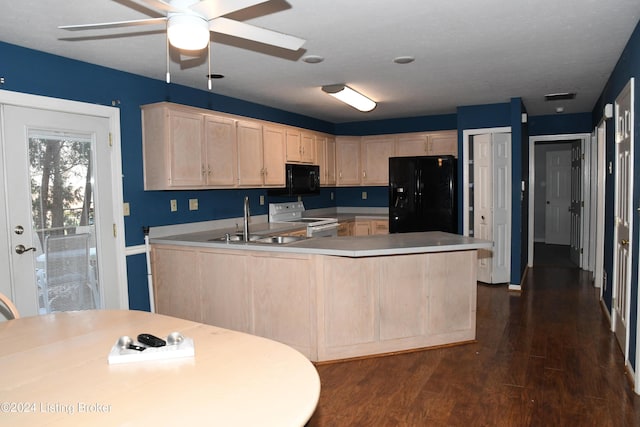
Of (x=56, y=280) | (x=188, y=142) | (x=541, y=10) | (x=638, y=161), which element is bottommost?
(x=56, y=280)

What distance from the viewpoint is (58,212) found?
11.4 feet

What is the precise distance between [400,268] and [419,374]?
2.61ft

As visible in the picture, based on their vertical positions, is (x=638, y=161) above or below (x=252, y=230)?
above

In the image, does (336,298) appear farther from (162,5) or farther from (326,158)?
(326,158)

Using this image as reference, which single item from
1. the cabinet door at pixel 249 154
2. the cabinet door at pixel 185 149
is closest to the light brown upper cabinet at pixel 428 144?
the cabinet door at pixel 249 154

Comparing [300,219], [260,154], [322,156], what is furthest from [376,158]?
[260,154]

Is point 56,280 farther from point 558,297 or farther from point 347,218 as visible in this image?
point 558,297

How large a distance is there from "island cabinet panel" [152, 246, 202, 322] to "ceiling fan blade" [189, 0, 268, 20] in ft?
7.93

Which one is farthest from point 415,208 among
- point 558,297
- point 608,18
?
point 608,18

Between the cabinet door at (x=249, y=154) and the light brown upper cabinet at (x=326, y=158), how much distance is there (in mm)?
1425

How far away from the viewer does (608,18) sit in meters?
2.85

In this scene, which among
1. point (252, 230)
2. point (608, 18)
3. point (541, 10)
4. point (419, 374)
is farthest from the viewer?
point (252, 230)

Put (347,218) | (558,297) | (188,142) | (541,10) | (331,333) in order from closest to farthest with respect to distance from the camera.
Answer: (541,10) < (331,333) < (188,142) < (558,297) < (347,218)

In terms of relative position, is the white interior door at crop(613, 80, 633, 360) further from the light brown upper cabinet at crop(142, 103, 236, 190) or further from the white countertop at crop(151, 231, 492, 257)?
the light brown upper cabinet at crop(142, 103, 236, 190)
